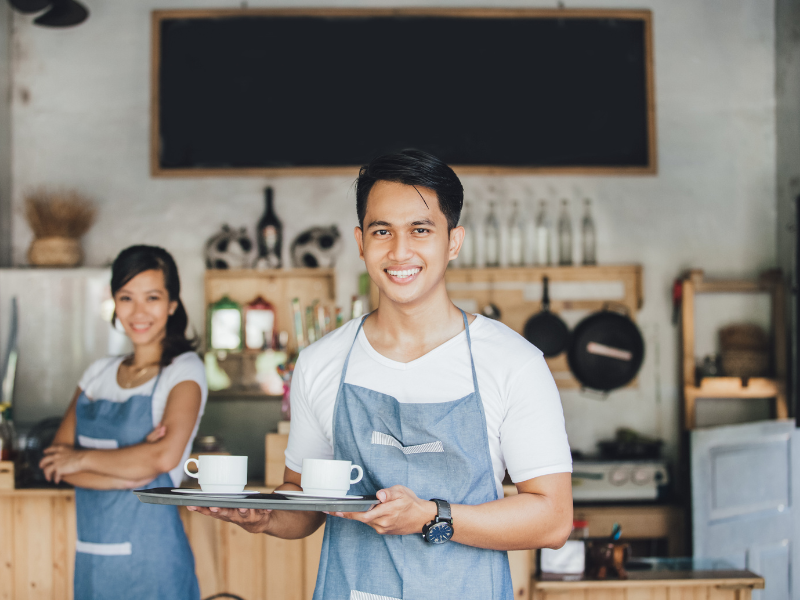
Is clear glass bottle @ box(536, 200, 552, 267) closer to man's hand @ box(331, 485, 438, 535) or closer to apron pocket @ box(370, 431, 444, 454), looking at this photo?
apron pocket @ box(370, 431, 444, 454)

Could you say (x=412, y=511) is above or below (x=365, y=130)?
below

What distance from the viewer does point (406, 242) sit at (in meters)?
1.25

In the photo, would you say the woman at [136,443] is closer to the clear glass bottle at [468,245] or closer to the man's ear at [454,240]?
the man's ear at [454,240]

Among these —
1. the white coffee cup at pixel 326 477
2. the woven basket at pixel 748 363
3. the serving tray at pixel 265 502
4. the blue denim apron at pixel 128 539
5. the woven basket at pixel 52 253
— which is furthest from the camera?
the woven basket at pixel 748 363

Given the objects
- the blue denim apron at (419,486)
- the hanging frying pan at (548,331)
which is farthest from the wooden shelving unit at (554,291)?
the blue denim apron at (419,486)

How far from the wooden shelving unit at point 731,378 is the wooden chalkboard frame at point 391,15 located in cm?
70

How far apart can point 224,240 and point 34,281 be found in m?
0.94

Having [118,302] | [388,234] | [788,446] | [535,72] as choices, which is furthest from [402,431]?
[535,72]

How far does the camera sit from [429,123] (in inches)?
150

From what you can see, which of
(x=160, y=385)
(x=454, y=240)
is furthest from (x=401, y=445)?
(x=160, y=385)

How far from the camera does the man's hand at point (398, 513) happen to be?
1.07 m

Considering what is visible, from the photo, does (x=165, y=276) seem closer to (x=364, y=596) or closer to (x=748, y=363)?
(x=364, y=596)

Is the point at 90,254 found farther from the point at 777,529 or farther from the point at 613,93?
the point at 777,529

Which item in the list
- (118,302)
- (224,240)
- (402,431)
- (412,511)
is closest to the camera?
(412,511)
